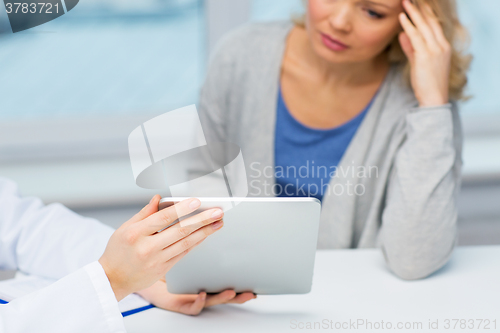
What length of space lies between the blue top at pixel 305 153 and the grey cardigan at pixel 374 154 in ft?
0.09

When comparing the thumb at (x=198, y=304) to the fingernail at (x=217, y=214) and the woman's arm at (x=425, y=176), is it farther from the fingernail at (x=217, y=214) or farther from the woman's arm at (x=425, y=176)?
the woman's arm at (x=425, y=176)

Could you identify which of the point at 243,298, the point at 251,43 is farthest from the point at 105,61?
the point at 243,298

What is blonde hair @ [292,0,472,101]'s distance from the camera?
103cm

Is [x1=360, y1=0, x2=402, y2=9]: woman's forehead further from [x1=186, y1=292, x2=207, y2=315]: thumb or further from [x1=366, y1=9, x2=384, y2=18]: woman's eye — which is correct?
[x1=186, y1=292, x2=207, y2=315]: thumb

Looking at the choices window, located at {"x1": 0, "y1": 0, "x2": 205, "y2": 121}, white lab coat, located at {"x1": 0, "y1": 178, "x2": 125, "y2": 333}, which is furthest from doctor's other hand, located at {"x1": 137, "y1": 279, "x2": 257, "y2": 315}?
window, located at {"x1": 0, "y1": 0, "x2": 205, "y2": 121}

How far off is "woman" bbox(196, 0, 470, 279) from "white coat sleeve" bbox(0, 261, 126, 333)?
53 centimetres

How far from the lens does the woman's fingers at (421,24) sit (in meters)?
0.98

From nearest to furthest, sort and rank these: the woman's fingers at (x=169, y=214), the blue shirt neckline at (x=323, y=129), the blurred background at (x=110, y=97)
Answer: the woman's fingers at (x=169, y=214) < the blue shirt neckline at (x=323, y=129) < the blurred background at (x=110, y=97)

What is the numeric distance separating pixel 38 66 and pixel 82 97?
18 centimetres

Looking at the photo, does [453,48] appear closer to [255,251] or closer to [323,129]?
[323,129]

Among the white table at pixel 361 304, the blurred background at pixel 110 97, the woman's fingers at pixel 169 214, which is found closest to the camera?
the woman's fingers at pixel 169 214

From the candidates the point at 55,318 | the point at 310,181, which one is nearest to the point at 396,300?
the point at 310,181

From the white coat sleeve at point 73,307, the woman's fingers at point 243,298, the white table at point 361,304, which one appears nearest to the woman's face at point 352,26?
the white table at point 361,304

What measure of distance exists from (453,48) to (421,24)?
14cm
